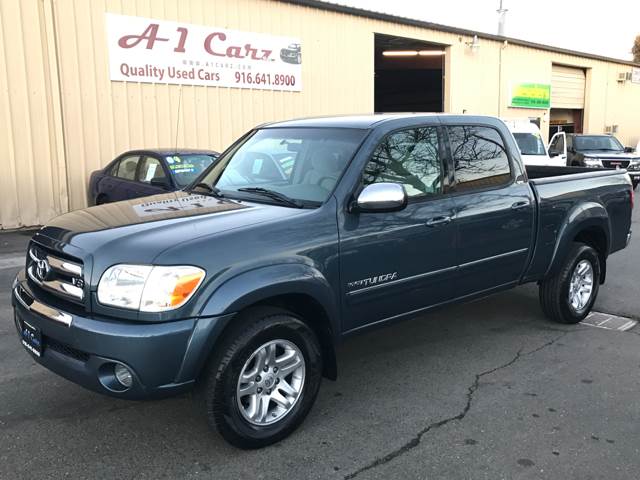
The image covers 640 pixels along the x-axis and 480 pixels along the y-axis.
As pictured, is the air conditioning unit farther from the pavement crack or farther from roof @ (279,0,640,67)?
the pavement crack

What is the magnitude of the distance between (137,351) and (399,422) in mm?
1635

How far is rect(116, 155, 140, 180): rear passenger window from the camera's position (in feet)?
32.2

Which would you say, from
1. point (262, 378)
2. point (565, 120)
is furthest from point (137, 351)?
point (565, 120)

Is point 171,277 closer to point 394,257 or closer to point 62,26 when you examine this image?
point 394,257

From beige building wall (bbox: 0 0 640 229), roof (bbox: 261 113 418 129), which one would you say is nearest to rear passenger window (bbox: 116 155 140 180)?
beige building wall (bbox: 0 0 640 229)

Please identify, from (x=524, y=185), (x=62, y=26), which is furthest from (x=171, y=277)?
(x=62, y=26)

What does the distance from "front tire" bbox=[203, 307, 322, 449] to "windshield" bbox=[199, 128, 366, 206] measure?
82 centimetres

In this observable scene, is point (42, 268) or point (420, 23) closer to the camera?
point (42, 268)

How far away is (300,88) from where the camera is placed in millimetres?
14773

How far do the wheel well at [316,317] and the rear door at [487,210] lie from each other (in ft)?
3.93

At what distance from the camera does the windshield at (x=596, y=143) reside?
18.6 meters

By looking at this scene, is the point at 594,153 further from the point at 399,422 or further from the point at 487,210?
the point at 399,422

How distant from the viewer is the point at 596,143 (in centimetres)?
1881

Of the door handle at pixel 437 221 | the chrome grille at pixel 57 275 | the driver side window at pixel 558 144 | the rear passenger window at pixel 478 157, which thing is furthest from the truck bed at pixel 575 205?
the driver side window at pixel 558 144
